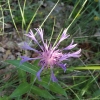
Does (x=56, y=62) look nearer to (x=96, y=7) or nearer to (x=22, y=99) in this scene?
(x=22, y=99)

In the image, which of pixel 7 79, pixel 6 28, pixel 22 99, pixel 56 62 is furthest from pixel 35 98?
pixel 6 28

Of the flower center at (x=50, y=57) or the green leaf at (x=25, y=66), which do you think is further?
the green leaf at (x=25, y=66)

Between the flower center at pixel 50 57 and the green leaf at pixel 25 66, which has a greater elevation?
the flower center at pixel 50 57

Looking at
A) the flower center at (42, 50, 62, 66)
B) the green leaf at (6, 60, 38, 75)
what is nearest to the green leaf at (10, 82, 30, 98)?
the green leaf at (6, 60, 38, 75)

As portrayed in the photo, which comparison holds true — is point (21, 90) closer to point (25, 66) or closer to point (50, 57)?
point (25, 66)

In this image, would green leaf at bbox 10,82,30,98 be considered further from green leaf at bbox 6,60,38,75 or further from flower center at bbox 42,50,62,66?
flower center at bbox 42,50,62,66

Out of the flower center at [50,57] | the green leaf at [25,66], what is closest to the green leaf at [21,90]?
A: the green leaf at [25,66]

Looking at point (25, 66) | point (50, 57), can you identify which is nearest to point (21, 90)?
point (25, 66)

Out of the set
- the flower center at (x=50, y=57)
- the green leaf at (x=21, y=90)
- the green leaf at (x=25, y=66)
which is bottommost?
the green leaf at (x=21, y=90)

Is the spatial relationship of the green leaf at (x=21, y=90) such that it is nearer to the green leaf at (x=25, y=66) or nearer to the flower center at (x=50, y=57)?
the green leaf at (x=25, y=66)
